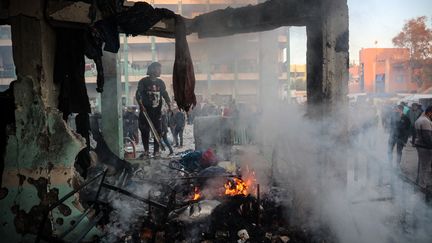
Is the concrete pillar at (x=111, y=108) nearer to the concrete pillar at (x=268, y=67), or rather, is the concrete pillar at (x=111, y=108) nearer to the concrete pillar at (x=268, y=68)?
the concrete pillar at (x=268, y=67)

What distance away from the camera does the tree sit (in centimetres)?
3716

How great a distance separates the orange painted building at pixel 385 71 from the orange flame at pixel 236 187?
40534mm

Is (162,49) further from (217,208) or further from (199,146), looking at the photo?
(217,208)

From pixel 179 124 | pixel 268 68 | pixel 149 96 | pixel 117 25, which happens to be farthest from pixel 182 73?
pixel 179 124

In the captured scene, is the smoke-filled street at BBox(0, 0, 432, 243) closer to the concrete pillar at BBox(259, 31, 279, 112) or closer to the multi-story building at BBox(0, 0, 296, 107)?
the concrete pillar at BBox(259, 31, 279, 112)

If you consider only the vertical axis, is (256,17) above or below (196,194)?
above

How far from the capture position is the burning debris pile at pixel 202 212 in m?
4.80

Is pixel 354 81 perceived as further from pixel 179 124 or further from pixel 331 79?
pixel 331 79

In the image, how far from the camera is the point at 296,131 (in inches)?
226

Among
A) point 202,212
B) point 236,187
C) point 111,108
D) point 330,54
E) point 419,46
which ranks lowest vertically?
point 202,212

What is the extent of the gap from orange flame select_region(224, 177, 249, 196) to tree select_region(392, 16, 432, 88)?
3869 cm

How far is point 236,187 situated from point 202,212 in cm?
113

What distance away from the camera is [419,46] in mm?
38812

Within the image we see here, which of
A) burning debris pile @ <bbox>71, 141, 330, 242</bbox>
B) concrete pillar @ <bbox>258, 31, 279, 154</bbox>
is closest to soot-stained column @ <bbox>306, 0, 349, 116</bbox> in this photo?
burning debris pile @ <bbox>71, 141, 330, 242</bbox>
